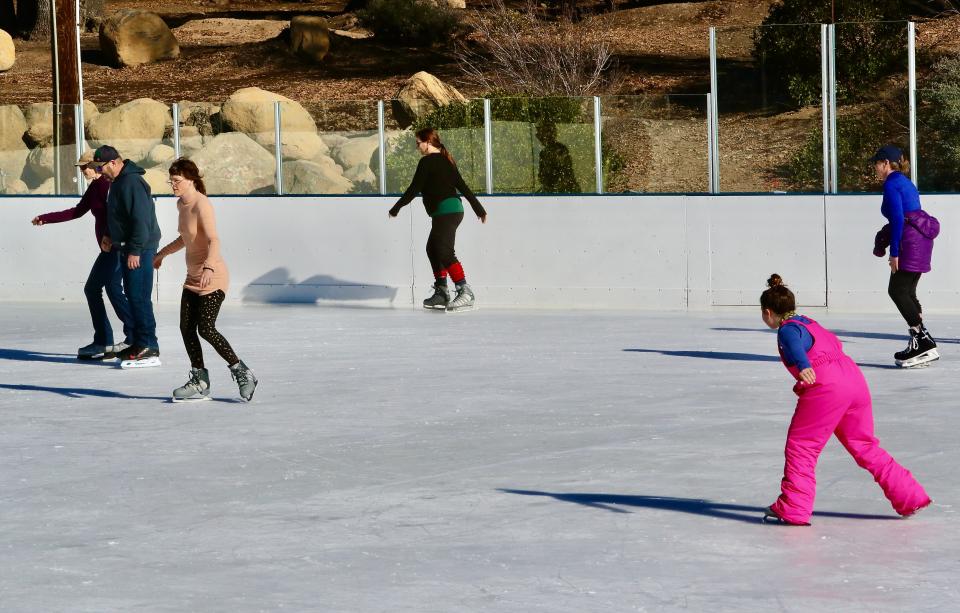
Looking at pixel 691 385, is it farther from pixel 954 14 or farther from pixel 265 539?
pixel 954 14

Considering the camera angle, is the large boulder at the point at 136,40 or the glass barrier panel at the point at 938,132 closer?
the glass barrier panel at the point at 938,132

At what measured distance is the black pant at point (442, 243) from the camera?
16578mm

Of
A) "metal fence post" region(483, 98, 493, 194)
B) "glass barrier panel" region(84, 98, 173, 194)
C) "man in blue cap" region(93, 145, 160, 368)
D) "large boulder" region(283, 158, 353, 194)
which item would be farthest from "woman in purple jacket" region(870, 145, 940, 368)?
"glass barrier panel" region(84, 98, 173, 194)

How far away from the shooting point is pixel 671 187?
55.1ft

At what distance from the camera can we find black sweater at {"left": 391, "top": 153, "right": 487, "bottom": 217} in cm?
1644

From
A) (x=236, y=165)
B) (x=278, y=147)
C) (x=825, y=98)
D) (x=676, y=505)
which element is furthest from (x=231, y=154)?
(x=676, y=505)

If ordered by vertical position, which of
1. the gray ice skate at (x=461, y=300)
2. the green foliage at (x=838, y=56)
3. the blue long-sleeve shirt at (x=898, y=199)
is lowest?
the gray ice skate at (x=461, y=300)

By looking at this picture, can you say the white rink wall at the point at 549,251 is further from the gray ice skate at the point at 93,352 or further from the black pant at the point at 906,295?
the gray ice skate at the point at 93,352

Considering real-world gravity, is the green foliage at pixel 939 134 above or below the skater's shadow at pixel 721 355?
above

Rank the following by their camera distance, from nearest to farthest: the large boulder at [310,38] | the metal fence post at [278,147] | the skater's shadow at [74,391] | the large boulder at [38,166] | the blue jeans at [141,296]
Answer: the skater's shadow at [74,391], the blue jeans at [141,296], the metal fence post at [278,147], the large boulder at [38,166], the large boulder at [310,38]

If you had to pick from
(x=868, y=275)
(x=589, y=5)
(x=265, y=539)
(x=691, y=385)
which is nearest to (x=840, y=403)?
(x=265, y=539)

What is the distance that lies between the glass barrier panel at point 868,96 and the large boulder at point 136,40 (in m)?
26.5

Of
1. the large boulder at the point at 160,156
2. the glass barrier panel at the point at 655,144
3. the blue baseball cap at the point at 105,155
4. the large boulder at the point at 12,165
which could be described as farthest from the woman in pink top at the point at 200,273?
the large boulder at the point at 12,165

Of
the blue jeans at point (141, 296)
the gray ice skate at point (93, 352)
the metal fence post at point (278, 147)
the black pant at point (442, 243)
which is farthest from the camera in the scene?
the metal fence post at point (278, 147)
